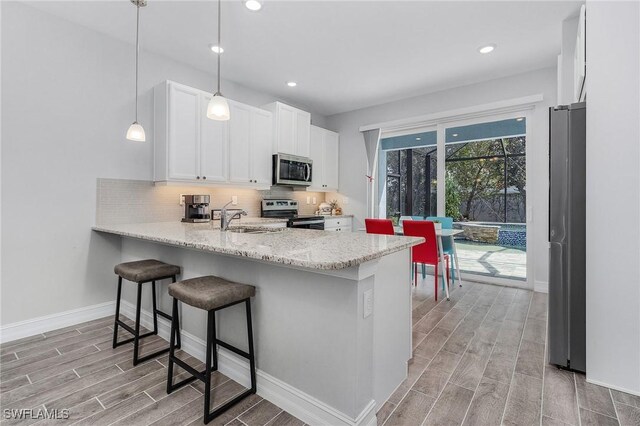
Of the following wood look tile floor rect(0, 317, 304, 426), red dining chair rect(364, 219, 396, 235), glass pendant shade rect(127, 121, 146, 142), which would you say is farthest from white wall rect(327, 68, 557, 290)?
wood look tile floor rect(0, 317, 304, 426)

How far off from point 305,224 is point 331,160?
1558 millimetres

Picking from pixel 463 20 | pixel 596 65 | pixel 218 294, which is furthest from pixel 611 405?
pixel 463 20

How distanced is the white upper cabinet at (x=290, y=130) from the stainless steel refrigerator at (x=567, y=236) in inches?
125

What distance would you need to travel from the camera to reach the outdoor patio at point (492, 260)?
408 centimetres

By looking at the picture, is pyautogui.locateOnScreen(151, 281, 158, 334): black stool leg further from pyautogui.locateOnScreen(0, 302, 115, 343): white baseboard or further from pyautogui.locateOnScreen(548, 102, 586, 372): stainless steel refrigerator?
pyautogui.locateOnScreen(548, 102, 586, 372): stainless steel refrigerator

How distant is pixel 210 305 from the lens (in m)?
1.54

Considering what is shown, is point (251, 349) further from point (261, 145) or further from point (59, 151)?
point (261, 145)

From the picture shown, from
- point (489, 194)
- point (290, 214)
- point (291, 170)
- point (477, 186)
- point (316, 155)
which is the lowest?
point (290, 214)

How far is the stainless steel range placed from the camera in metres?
4.38

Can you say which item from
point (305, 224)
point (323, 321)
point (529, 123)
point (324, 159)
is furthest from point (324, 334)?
point (324, 159)

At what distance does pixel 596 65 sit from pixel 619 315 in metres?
1.52

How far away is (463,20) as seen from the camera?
108 inches

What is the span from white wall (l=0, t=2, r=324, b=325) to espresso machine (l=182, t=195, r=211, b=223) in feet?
1.83

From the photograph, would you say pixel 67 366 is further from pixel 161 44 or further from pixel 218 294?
pixel 161 44
